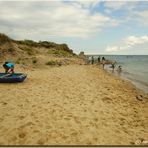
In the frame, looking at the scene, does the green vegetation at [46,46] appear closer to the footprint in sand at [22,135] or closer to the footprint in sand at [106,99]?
the footprint in sand at [106,99]

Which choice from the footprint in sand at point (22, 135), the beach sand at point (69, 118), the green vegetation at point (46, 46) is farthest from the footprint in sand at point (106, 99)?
the green vegetation at point (46, 46)

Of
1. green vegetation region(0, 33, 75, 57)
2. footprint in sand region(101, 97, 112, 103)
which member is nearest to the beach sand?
footprint in sand region(101, 97, 112, 103)

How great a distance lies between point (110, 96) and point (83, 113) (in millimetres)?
4033

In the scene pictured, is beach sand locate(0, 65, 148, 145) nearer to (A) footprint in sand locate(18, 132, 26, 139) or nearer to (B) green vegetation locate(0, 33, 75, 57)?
(A) footprint in sand locate(18, 132, 26, 139)

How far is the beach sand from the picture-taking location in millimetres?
7699

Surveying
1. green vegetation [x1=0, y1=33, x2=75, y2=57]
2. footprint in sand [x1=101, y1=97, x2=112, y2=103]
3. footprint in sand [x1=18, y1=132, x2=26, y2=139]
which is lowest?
footprint in sand [x1=18, y1=132, x2=26, y2=139]

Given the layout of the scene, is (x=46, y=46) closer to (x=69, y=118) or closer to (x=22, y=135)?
(x=69, y=118)

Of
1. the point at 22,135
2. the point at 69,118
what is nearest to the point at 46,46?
the point at 69,118

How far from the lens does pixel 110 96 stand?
13766mm

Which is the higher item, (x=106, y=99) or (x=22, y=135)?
(x=106, y=99)

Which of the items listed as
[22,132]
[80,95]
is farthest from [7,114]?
[80,95]

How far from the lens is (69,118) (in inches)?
368

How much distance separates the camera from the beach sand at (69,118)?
7.70 m

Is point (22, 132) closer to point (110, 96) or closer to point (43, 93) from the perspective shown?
point (43, 93)
